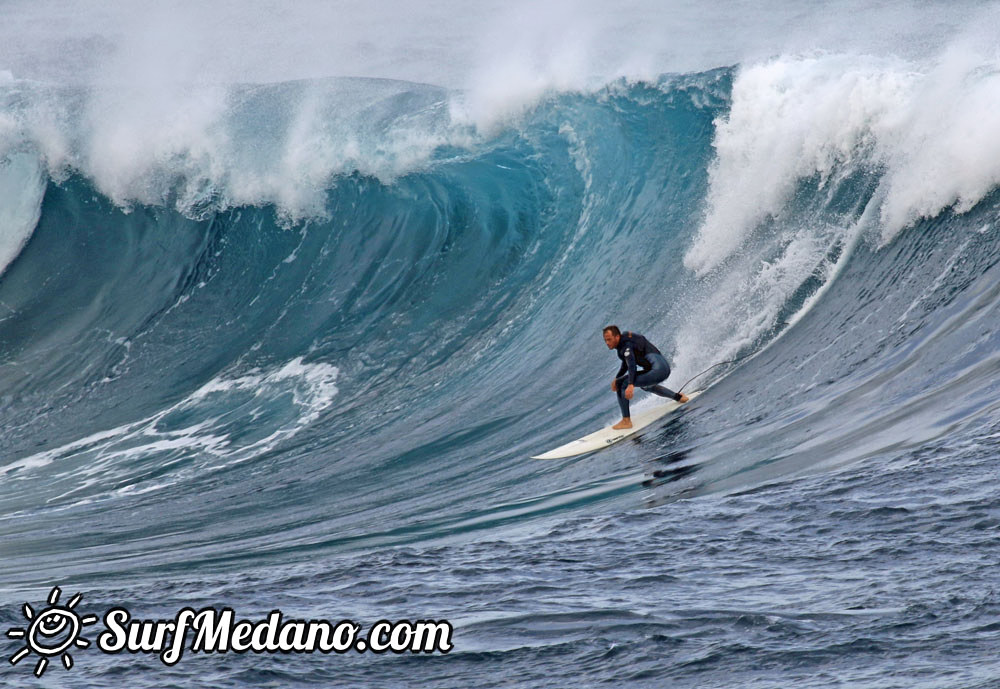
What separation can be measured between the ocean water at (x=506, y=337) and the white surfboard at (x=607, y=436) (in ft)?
0.83

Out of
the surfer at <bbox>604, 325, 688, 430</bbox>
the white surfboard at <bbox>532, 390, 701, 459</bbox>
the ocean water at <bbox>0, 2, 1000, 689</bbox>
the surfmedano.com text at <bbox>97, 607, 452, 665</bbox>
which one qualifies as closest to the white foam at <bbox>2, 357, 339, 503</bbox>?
the ocean water at <bbox>0, 2, 1000, 689</bbox>

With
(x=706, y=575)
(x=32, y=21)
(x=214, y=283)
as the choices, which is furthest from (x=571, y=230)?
(x=32, y=21)

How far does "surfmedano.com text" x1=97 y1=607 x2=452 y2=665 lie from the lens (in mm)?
5625

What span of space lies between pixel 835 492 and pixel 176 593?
3904 millimetres

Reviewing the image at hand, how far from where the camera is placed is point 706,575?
6.04 m

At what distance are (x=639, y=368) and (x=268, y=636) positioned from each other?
5.02 meters

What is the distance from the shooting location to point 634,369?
9.84 meters

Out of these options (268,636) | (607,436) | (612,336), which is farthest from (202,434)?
(268,636)

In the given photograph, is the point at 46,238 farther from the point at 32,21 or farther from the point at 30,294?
the point at 32,21

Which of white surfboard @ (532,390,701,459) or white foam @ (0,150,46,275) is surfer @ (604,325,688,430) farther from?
white foam @ (0,150,46,275)

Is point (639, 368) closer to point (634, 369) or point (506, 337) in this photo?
point (634, 369)

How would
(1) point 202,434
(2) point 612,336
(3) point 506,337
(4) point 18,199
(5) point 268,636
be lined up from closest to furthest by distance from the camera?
(5) point 268,636
(2) point 612,336
(1) point 202,434
(3) point 506,337
(4) point 18,199

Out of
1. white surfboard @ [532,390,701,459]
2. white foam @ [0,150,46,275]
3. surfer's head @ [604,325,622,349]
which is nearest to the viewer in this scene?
white surfboard @ [532,390,701,459]

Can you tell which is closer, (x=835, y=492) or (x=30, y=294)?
(x=835, y=492)
